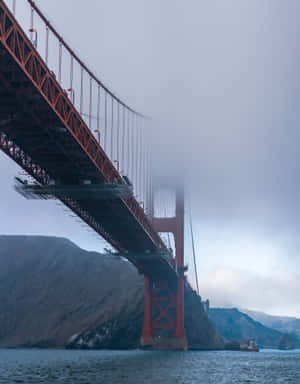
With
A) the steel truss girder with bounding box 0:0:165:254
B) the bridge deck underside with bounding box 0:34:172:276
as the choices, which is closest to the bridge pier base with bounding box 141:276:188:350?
the bridge deck underside with bounding box 0:34:172:276

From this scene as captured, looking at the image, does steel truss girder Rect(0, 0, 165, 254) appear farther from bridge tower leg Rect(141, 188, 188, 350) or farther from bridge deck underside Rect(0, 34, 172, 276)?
bridge tower leg Rect(141, 188, 188, 350)

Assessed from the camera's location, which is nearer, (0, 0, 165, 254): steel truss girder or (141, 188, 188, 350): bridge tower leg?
(0, 0, 165, 254): steel truss girder

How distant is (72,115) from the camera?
28703 millimetres

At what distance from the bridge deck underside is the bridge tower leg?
29768 millimetres

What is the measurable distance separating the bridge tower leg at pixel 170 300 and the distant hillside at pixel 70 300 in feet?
21.0

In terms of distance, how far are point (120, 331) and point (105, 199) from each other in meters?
50.7

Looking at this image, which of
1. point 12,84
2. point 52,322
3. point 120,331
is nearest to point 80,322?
point 52,322

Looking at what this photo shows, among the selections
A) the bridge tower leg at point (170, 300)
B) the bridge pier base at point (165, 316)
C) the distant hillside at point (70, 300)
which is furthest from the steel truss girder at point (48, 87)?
the distant hillside at point (70, 300)

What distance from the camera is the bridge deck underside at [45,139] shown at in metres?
23.8

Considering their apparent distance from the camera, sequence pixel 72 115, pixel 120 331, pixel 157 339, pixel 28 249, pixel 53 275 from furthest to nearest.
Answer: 1. pixel 28 249
2. pixel 53 275
3. pixel 120 331
4. pixel 157 339
5. pixel 72 115

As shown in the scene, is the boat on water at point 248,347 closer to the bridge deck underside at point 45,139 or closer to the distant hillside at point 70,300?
the distant hillside at point 70,300

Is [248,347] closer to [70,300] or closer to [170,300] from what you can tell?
[70,300]

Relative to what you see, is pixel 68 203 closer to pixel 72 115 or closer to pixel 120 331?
pixel 72 115

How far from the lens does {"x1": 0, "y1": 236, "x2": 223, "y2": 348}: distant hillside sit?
89375 mm
